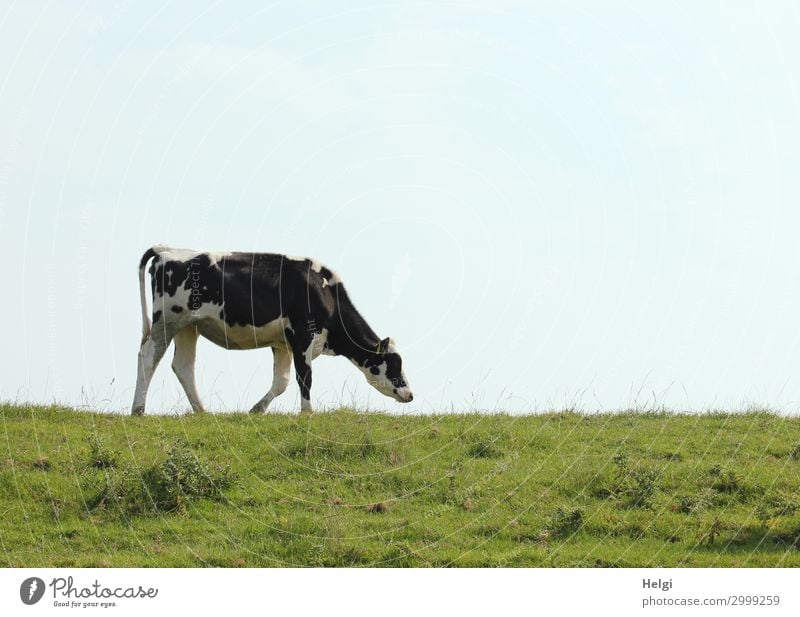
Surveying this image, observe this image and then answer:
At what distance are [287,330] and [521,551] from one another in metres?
8.37

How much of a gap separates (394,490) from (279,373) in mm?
6385

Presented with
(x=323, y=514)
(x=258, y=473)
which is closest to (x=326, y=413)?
(x=258, y=473)

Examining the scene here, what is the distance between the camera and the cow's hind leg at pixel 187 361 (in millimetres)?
21562

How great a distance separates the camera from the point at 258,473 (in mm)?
16562

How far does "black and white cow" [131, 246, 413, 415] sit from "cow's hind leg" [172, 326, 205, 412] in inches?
0.7

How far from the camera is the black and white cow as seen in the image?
2123 centimetres

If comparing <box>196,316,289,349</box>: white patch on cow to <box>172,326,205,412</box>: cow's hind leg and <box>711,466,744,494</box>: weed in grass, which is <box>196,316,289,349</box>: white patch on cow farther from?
<box>711,466,744,494</box>: weed in grass

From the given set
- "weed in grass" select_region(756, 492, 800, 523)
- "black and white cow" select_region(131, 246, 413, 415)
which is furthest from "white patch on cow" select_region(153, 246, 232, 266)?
"weed in grass" select_region(756, 492, 800, 523)

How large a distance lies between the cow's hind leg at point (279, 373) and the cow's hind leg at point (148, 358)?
1849mm

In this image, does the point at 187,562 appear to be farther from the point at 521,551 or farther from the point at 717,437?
the point at 717,437

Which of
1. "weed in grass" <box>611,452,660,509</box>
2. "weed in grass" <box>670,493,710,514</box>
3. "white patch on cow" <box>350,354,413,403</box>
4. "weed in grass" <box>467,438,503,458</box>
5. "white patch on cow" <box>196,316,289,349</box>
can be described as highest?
"white patch on cow" <box>196,316,289,349</box>

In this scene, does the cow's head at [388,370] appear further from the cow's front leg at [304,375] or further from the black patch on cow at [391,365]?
the cow's front leg at [304,375]

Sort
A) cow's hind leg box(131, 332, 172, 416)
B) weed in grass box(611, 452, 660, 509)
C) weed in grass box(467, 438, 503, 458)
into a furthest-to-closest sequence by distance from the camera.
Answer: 1. cow's hind leg box(131, 332, 172, 416)
2. weed in grass box(467, 438, 503, 458)
3. weed in grass box(611, 452, 660, 509)

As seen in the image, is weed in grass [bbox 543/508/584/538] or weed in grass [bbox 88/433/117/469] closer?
weed in grass [bbox 543/508/584/538]
